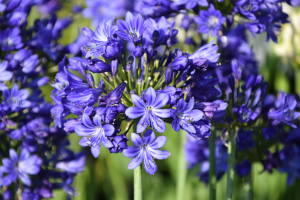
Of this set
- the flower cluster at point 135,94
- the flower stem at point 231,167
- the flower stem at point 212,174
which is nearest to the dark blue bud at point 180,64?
the flower cluster at point 135,94

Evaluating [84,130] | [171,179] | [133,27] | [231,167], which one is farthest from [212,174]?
[171,179]

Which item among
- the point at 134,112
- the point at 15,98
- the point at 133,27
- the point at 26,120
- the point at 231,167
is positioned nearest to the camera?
the point at 134,112

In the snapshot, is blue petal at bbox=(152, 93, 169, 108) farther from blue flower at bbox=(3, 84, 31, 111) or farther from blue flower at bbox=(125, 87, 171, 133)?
blue flower at bbox=(3, 84, 31, 111)

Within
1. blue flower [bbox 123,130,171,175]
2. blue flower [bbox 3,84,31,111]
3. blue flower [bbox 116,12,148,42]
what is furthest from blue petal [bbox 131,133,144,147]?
blue flower [bbox 3,84,31,111]

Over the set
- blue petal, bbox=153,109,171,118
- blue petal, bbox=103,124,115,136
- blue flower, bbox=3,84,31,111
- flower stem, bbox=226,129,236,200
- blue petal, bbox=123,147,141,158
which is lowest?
flower stem, bbox=226,129,236,200

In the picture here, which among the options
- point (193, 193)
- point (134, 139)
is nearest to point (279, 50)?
point (193, 193)

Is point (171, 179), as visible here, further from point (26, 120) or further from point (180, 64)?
point (180, 64)
